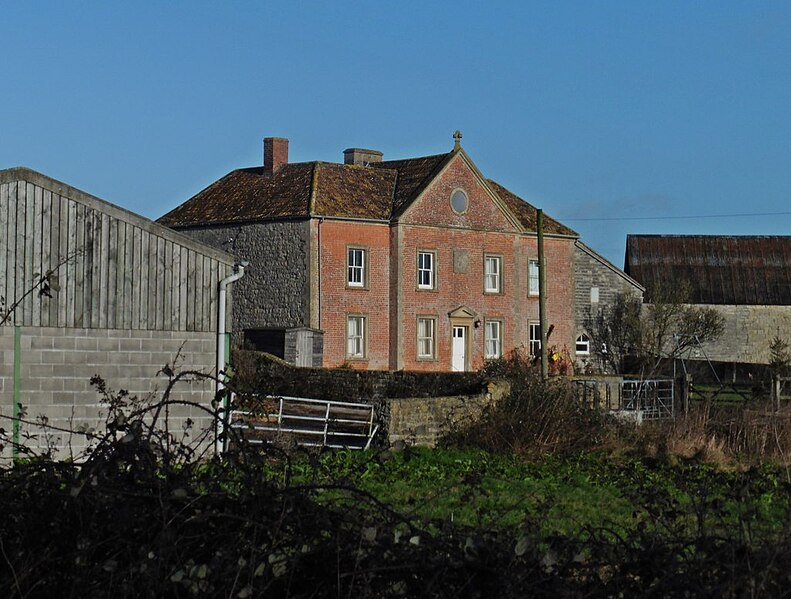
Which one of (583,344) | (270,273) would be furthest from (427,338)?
(583,344)

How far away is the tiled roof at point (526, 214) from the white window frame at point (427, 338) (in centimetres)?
631

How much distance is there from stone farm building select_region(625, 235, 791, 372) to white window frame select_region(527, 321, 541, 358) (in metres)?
7.63

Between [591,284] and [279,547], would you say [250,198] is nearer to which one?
[591,284]

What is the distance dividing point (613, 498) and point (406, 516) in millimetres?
10698

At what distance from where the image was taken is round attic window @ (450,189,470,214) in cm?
4406

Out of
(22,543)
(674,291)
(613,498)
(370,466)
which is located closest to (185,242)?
(370,466)

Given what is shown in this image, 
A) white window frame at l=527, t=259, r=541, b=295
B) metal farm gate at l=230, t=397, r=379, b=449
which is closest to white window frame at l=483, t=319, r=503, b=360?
→ white window frame at l=527, t=259, r=541, b=295

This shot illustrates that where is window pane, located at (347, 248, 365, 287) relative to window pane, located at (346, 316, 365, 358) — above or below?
above

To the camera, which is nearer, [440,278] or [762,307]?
[440,278]

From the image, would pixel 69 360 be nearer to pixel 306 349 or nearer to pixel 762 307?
pixel 306 349

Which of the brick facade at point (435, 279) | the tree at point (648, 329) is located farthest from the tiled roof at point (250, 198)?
the tree at point (648, 329)

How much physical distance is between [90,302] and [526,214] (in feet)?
100

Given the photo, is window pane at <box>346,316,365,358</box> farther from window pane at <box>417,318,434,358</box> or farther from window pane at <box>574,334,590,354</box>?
window pane at <box>574,334,590,354</box>

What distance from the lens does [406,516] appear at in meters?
5.64
